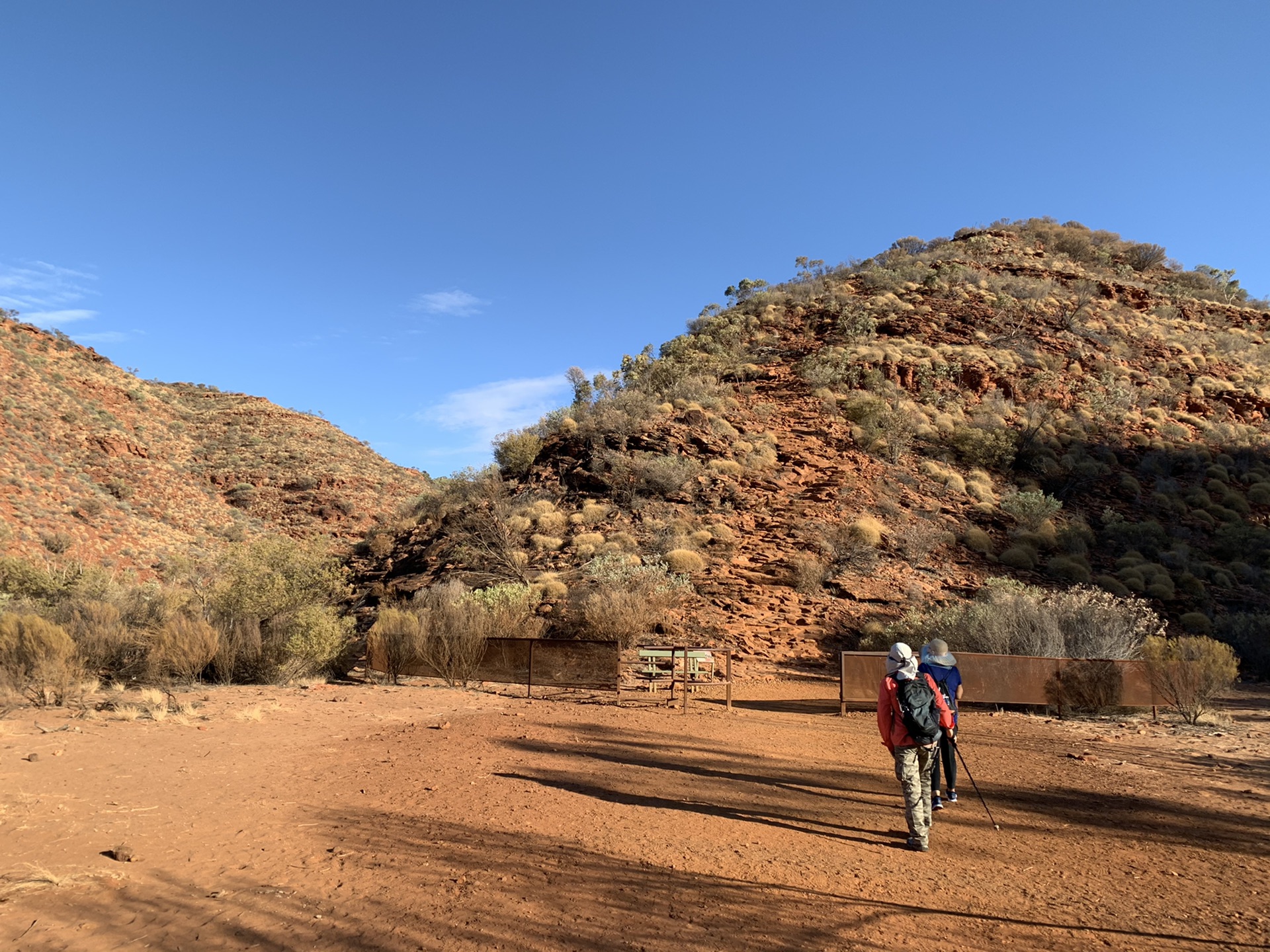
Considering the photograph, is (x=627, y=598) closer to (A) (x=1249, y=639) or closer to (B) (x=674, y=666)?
(B) (x=674, y=666)

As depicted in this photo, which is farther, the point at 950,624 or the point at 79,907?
the point at 950,624

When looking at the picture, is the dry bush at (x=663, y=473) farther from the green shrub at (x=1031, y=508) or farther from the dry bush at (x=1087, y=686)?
the dry bush at (x=1087, y=686)

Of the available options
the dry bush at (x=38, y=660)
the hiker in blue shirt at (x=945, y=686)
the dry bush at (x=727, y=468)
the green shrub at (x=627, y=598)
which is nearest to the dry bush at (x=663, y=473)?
the dry bush at (x=727, y=468)

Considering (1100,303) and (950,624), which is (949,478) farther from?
(1100,303)

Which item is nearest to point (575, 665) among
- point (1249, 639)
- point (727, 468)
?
point (727, 468)

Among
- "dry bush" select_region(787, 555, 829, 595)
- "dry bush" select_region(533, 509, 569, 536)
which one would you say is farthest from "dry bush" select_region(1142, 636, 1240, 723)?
"dry bush" select_region(533, 509, 569, 536)

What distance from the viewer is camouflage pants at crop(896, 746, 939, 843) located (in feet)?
19.0

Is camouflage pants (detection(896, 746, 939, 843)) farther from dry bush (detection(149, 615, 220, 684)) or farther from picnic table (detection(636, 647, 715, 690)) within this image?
dry bush (detection(149, 615, 220, 684))

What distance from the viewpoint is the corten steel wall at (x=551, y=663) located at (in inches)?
555

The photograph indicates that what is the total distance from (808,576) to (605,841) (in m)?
14.4

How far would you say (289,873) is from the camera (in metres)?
5.13

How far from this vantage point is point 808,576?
19.5 meters

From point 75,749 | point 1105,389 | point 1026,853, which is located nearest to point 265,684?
point 75,749

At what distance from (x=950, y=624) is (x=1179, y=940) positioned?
11593 millimetres
